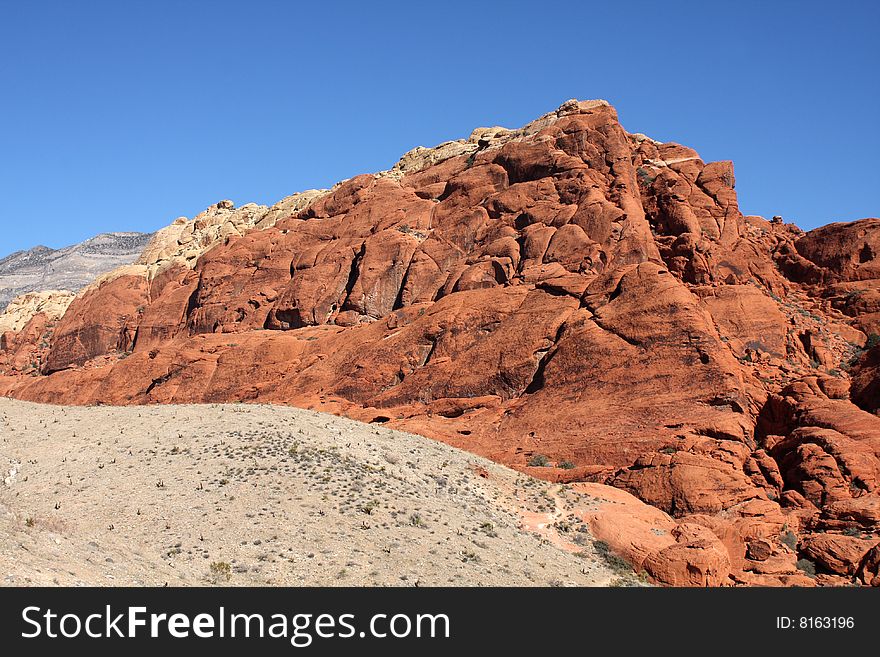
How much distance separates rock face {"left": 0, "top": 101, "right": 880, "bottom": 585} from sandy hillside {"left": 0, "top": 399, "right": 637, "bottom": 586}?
415cm

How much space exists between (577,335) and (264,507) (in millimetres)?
22244

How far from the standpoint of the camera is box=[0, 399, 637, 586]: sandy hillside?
20.7 m

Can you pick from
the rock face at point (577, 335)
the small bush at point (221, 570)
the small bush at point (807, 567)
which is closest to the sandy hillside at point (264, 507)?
the small bush at point (221, 570)

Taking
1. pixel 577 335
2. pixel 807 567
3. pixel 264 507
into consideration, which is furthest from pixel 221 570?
pixel 577 335

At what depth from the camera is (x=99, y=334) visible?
7356cm

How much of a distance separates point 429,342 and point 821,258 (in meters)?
27.3

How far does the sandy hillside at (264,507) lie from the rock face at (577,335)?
4154mm

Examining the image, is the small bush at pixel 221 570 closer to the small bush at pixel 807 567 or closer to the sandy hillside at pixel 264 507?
the sandy hillside at pixel 264 507

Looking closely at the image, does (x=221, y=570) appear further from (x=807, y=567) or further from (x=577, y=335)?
(x=577, y=335)

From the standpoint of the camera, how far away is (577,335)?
42.7m

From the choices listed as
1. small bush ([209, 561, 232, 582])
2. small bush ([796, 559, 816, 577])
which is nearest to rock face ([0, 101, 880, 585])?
small bush ([796, 559, 816, 577])

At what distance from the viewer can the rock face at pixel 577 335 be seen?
32.3 metres
